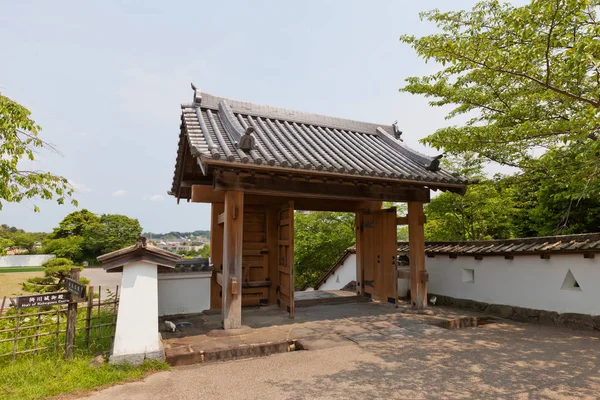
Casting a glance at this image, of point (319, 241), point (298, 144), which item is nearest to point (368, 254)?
point (298, 144)

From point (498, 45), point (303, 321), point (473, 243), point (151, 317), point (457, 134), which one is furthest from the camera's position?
point (473, 243)

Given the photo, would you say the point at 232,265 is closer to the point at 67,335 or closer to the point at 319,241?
the point at 67,335

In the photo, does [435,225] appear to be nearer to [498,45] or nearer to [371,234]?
[371,234]

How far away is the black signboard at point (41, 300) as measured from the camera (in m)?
4.32

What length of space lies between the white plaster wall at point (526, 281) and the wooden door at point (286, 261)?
14.8 feet

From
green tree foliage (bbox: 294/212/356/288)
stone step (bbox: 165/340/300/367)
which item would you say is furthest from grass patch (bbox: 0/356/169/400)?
green tree foliage (bbox: 294/212/356/288)

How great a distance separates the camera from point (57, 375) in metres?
3.99

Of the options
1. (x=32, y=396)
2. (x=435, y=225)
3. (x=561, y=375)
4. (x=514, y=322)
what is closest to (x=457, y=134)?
(x=514, y=322)

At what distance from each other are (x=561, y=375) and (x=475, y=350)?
115 cm

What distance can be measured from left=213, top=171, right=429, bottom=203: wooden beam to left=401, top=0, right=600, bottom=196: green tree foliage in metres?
1.41

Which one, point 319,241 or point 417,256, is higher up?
point 319,241

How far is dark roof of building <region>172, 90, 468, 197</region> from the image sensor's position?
19.4ft

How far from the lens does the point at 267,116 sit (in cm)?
881

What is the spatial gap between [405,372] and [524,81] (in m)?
6.49
